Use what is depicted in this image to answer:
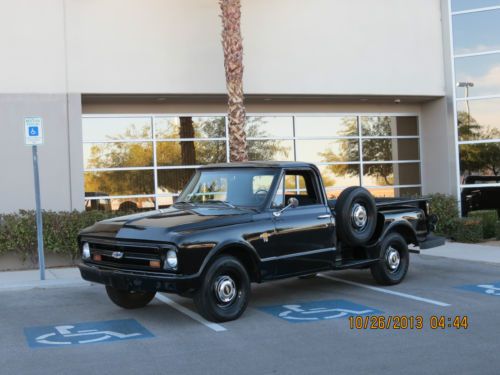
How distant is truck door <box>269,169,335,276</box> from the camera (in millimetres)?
8125

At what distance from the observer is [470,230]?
1526 cm

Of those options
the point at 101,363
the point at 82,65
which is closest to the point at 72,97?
the point at 82,65

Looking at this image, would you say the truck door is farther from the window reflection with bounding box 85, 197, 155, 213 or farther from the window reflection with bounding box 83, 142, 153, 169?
the window reflection with bounding box 83, 142, 153, 169

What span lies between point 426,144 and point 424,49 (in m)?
2.80

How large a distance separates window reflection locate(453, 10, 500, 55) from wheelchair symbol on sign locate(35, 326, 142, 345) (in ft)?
44.4

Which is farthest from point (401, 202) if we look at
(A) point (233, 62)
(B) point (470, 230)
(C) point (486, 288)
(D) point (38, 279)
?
(D) point (38, 279)

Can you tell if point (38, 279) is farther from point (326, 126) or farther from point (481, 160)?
point (481, 160)

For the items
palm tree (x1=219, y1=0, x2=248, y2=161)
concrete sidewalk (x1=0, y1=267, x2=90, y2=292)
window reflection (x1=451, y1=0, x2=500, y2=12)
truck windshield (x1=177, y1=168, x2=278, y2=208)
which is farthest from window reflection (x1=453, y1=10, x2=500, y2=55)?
concrete sidewalk (x1=0, y1=267, x2=90, y2=292)

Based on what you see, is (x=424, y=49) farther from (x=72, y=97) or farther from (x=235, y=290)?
(x=235, y=290)

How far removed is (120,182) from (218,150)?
8.73 ft

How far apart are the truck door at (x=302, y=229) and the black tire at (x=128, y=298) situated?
186cm

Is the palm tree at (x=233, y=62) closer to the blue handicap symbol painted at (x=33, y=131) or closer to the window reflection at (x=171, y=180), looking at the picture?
the window reflection at (x=171, y=180)

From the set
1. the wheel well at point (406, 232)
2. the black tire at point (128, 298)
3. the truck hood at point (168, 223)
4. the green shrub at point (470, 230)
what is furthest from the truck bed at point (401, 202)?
the green shrub at point (470, 230)

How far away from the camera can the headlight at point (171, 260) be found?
279 inches
